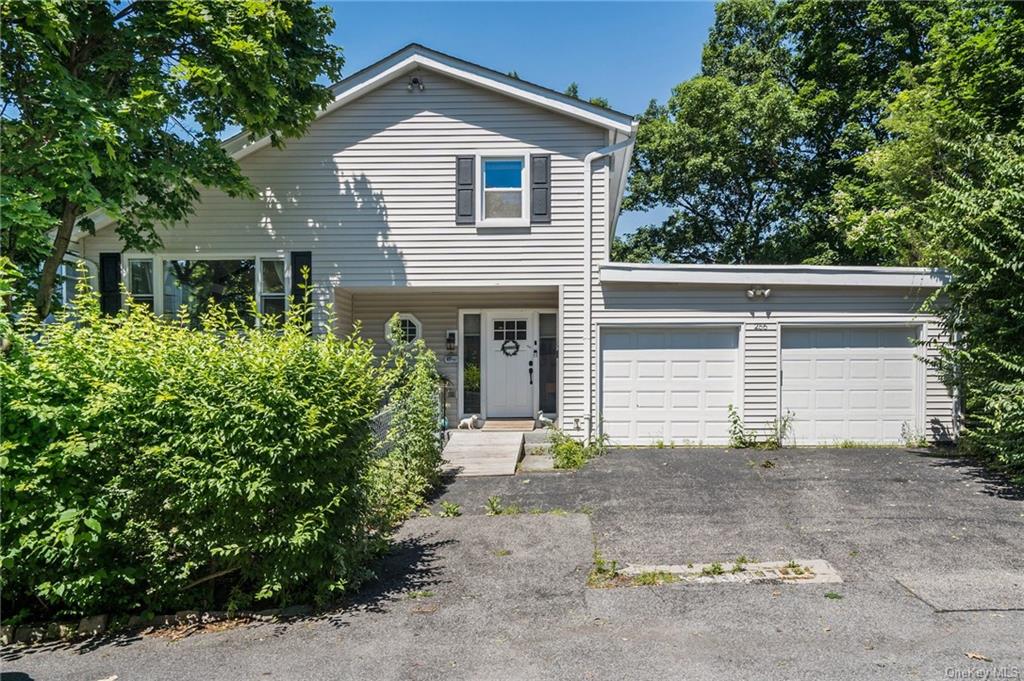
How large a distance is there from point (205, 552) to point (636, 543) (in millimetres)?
3751

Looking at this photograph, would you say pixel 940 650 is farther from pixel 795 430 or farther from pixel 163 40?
pixel 163 40

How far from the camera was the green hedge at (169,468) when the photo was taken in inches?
158

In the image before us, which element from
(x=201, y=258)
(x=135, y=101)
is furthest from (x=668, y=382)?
(x=135, y=101)

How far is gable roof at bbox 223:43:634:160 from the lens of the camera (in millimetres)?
9578

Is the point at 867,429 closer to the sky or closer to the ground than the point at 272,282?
closer to the ground

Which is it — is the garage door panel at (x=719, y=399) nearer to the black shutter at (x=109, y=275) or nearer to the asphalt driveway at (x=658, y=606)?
the asphalt driveway at (x=658, y=606)

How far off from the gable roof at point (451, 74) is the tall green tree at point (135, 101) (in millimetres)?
388

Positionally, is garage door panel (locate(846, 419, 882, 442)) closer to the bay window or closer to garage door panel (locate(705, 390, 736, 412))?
garage door panel (locate(705, 390, 736, 412))

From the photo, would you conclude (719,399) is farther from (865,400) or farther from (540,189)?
(540,189)

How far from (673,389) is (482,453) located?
3.32 m

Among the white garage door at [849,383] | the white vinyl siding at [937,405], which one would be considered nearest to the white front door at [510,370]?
Result: the white garage door at [849,383]

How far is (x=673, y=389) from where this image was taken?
9562 mm

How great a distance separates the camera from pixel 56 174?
22.2 ft

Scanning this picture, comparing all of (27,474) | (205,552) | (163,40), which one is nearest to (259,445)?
(205,552)
